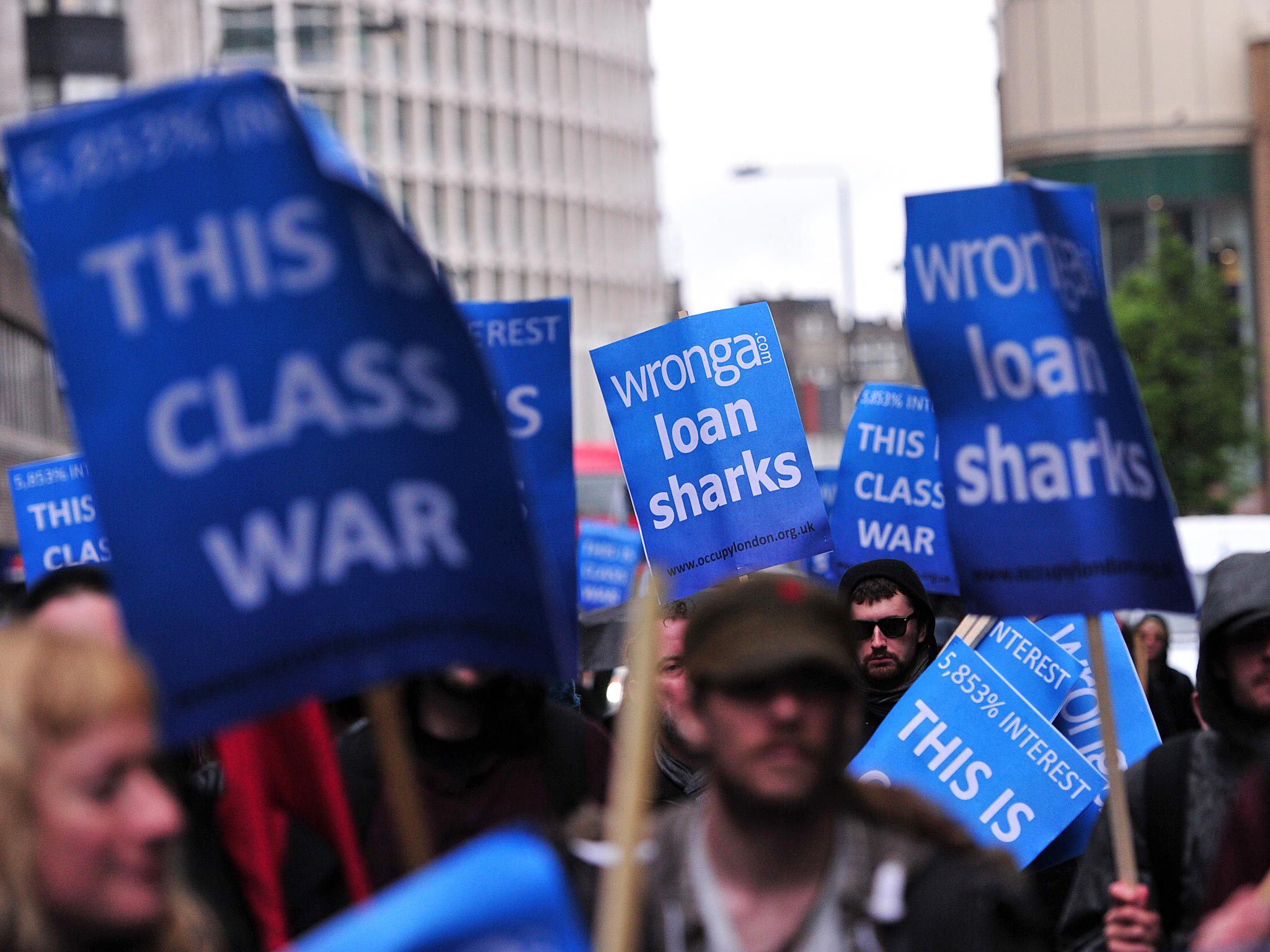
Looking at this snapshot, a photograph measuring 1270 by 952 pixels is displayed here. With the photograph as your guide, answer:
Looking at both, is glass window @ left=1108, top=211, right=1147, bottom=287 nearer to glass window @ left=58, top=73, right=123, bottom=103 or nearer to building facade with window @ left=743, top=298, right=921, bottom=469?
building facade with window @ left=743, top=298, right=921, bottom=469

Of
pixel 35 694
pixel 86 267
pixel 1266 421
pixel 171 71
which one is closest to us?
pixel 35 694

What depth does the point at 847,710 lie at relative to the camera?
2.99 m

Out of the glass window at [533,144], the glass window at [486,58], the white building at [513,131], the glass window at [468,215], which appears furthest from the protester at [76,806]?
the glass window at [533,144]

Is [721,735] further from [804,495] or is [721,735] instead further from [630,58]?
[630,58]

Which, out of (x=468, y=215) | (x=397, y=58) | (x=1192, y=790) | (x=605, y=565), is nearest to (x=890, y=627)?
(x=1192, y=790)

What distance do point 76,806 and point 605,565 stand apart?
14453mm

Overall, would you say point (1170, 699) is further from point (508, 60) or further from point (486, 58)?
point (508, 60)

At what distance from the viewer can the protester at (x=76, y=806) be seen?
248 cm

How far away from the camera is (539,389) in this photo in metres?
7.03

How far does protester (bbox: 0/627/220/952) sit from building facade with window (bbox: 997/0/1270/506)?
5789cm

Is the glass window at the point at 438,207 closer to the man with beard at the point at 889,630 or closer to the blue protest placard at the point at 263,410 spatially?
the man with beard at the point at 889,630

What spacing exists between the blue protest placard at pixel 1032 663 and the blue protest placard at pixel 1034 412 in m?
2.26

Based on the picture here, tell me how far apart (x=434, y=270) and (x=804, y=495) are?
397 cm

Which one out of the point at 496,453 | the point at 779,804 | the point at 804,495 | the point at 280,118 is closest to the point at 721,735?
the point at 779,804
